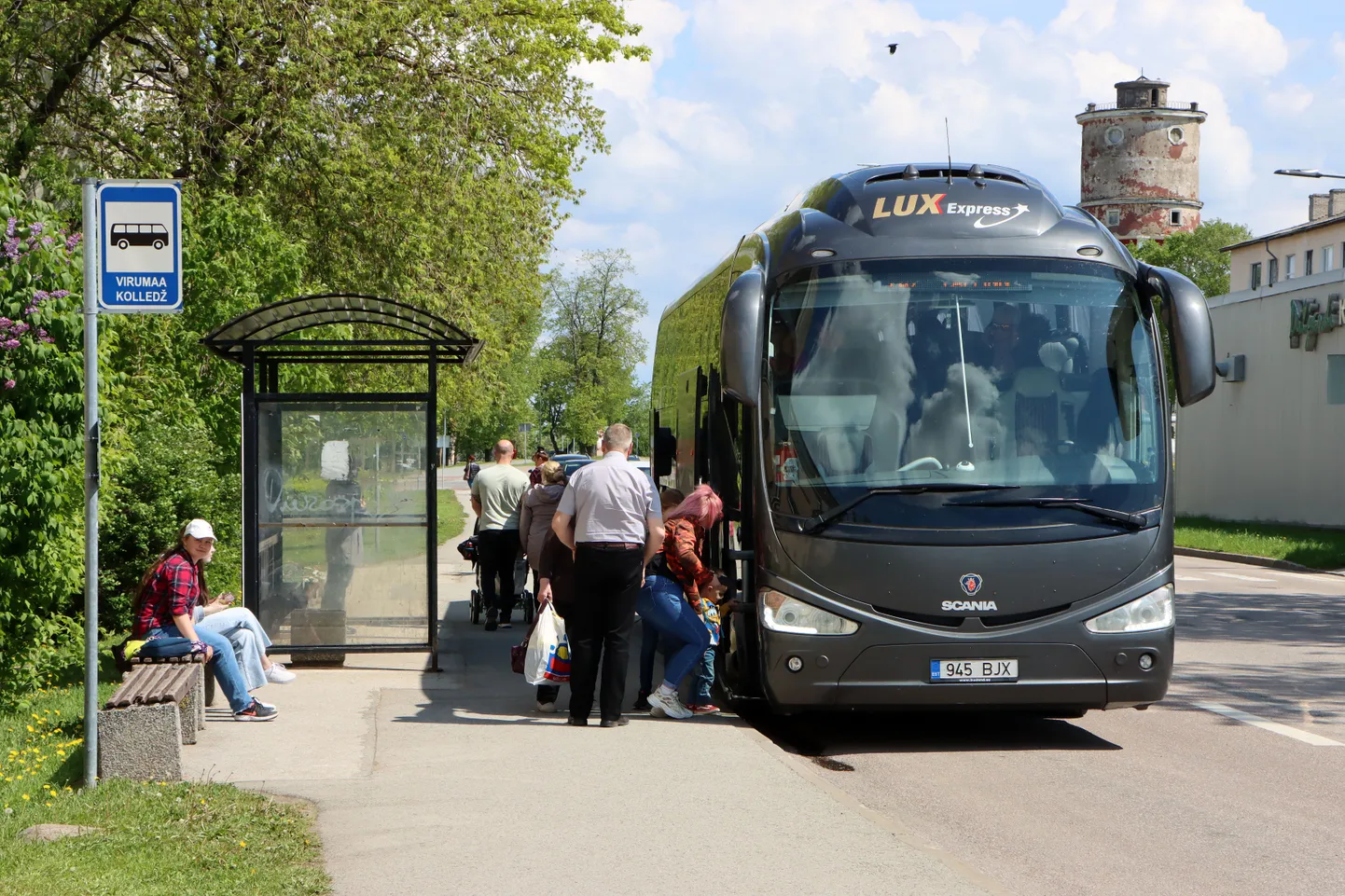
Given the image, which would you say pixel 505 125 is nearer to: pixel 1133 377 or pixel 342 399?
pixel 342 399

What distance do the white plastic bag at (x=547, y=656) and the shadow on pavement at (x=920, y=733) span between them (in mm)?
1359

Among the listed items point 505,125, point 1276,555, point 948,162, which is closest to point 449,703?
point 948,162

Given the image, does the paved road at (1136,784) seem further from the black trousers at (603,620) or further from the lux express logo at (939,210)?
the lux express logo at (939,210)

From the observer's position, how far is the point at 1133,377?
9.30 metres

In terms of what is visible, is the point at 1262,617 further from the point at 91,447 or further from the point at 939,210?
the point at 91,447

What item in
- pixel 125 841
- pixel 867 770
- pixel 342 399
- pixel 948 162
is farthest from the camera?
pixel 342 399

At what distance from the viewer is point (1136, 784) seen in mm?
8180

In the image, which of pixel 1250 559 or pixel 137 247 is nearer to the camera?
pixel 137 247

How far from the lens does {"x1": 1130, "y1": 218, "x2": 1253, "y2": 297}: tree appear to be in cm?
10312

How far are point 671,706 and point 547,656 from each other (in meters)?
0.85

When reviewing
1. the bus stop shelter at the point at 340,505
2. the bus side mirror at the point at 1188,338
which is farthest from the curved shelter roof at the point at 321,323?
the bus side mirror at the point at 1188,338

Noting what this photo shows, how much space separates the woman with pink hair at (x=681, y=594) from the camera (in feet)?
33.0

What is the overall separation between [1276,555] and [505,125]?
52.7 ft

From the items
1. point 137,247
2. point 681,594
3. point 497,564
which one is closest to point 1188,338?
point 681,594
